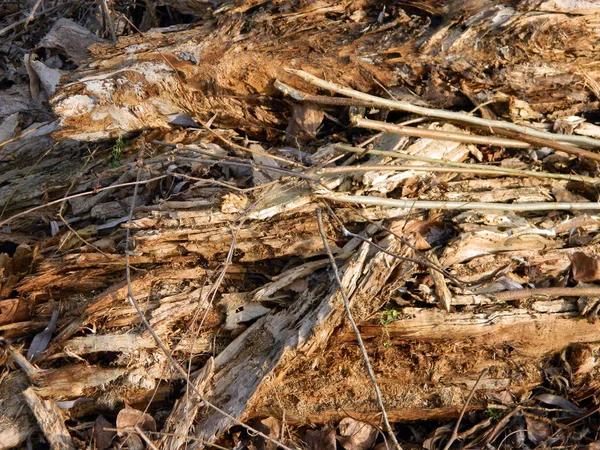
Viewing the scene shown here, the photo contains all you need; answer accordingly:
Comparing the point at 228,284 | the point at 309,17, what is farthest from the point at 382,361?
the point at 309,17

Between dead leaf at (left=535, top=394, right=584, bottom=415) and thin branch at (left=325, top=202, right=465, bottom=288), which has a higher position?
thin branch at (left=325, top=202, right=465, bottom=288)

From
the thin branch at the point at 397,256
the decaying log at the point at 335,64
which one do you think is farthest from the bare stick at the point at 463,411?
the decaying log at the point at 335,64

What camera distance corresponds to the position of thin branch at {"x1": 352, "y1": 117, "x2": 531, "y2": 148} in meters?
2.79

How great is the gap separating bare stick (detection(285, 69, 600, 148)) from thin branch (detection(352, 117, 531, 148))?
0.23 feet

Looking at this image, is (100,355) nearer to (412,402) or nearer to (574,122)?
(412,402)

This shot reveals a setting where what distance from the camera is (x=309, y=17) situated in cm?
311

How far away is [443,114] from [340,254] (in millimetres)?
941

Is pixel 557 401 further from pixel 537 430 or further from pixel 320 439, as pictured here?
pixel 320 439

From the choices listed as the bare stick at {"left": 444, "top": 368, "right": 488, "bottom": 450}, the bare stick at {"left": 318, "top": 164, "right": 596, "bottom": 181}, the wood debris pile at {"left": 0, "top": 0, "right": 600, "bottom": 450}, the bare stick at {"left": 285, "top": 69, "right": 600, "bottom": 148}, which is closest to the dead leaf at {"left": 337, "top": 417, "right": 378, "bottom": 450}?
→ the wood debris pile at {"left": 0, "top": 0, "right": 600, "bottom": 450}

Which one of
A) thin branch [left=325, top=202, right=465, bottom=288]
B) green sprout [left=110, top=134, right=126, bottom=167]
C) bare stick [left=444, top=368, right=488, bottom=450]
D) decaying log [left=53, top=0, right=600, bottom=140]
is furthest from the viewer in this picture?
green sprout [left=110, top=134, right=126, bottom=167]

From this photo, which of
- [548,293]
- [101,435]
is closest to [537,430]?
[548,293]

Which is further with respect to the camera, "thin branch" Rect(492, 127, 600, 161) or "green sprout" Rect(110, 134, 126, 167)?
"green sprout" Rect(110, 134, 126, 167)

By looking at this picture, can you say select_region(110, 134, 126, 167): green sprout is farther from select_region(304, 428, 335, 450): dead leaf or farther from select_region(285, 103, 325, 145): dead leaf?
select_region(304, 428, 335, 450): dead leaf

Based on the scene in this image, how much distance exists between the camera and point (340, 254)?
2771mm
